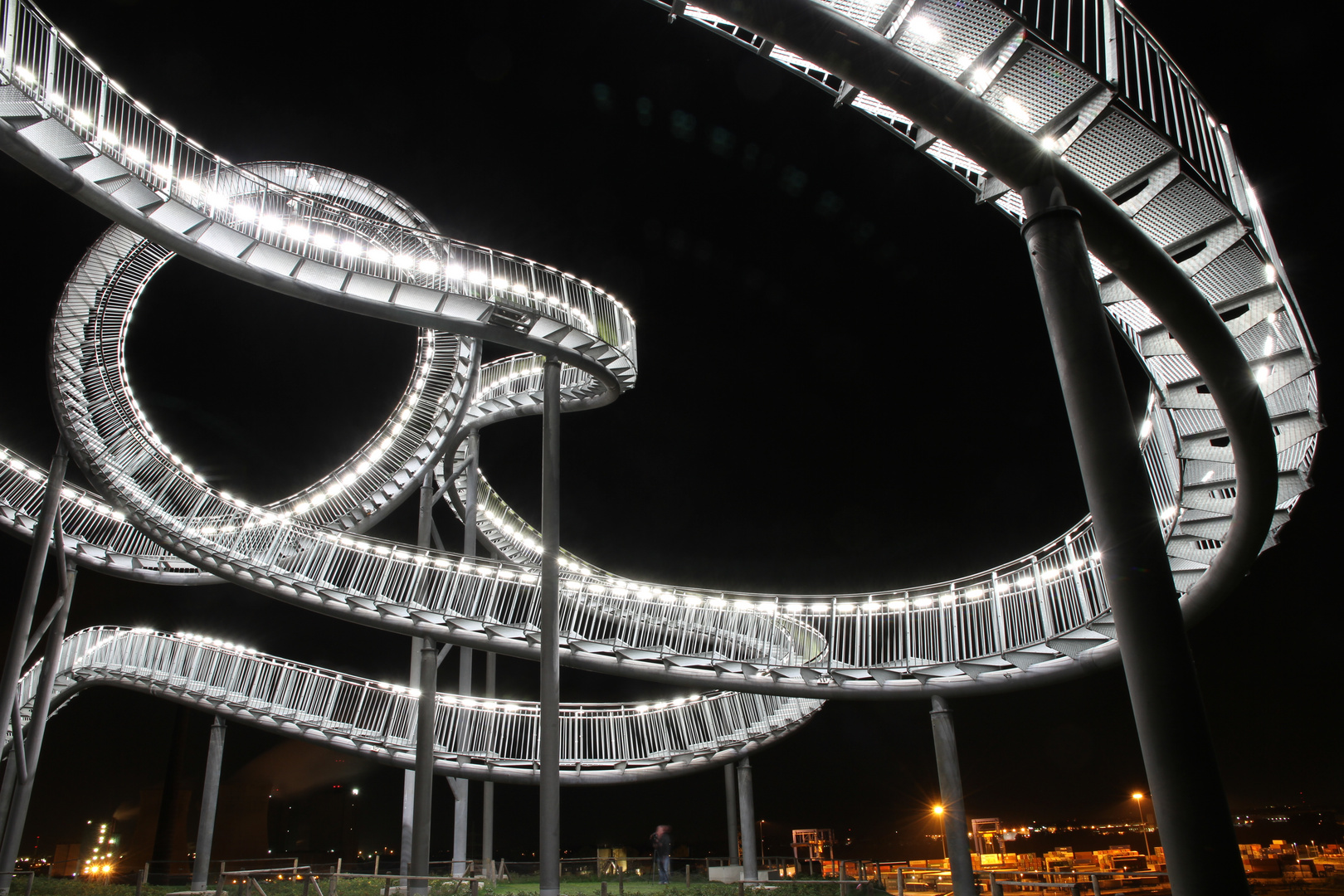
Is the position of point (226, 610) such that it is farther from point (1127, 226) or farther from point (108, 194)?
point (1127, 226)

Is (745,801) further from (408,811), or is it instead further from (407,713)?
(407,713)

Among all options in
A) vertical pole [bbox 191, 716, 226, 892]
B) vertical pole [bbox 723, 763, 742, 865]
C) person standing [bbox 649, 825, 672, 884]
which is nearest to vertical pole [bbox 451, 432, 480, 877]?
person standing [bbox 649, 825, 672, 884]

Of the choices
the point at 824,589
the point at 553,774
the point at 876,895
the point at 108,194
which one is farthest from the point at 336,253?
the point at 824,589

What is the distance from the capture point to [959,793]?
13898 millimetres

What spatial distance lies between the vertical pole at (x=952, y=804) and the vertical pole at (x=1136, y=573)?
32.5 ft

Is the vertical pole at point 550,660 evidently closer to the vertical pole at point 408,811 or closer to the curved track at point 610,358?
the curved track at point 610,358

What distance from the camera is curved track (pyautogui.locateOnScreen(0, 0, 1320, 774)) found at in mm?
6602

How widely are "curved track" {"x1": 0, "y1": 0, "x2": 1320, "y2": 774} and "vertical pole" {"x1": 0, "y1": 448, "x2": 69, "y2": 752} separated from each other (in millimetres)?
581

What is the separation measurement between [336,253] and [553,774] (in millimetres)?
9160

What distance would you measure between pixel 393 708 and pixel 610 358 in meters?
11.4

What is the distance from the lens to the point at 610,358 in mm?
15484

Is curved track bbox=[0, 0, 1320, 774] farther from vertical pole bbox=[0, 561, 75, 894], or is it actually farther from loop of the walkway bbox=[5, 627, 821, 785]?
vertical pole bbox=[0, 561, 75, 894]

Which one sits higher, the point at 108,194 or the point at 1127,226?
the point at 108,194

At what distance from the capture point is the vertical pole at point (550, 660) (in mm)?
11039
